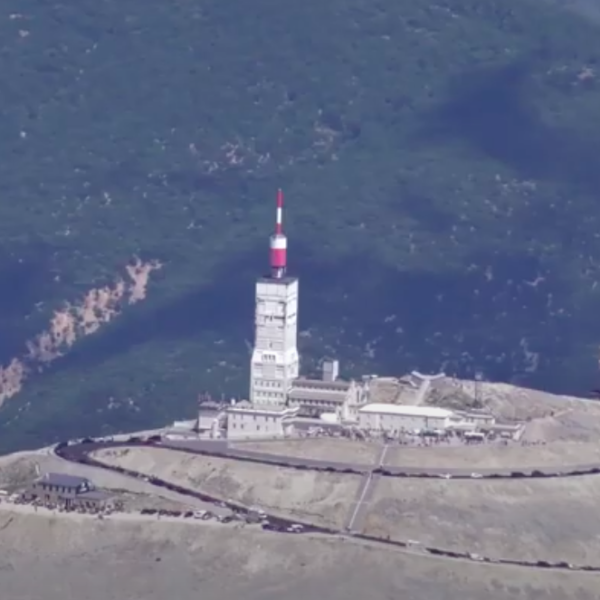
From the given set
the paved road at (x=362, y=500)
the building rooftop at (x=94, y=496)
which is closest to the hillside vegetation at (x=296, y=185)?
the building rooftop at (x=94, y=496)

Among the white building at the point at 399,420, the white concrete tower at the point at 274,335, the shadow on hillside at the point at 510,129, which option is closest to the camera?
the white building at the point at 399,420

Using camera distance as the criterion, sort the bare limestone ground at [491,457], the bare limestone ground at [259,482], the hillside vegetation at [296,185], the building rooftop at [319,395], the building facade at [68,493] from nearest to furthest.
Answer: the bare limestone ground at [259,482] → the building facade at [68,493] → the bare limestone ground at [491,457] → the building rooftop at [319,395] → the hillside vegetation at [296,185]

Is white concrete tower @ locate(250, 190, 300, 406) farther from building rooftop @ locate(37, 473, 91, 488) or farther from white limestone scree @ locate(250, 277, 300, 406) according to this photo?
building rooftop @ locate(37, 473, 91, 488)

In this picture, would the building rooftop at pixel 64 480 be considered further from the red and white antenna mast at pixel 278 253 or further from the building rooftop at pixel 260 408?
the red and white antenna mast at pixel 278 253

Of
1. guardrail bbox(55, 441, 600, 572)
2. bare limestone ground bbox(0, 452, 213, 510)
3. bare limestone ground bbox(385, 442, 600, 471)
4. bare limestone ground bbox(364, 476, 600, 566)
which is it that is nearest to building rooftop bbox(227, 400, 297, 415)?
guardrail bbox(55, 441, 600, 572)

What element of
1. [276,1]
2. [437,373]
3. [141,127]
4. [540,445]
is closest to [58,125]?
[141,127]

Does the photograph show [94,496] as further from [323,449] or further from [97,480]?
[323,449]

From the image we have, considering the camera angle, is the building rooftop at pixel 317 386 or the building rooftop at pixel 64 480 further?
the building rooftop at pixel 317 386
